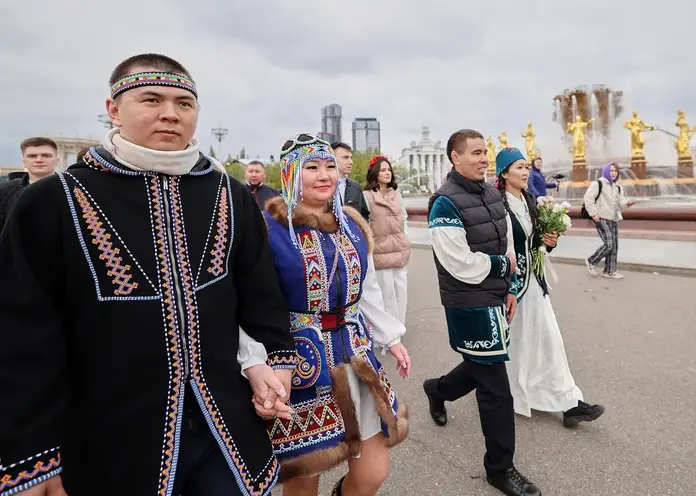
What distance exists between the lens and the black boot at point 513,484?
239 centimetres

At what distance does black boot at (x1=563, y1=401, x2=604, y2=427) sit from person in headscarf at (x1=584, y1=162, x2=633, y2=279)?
17.7 ft

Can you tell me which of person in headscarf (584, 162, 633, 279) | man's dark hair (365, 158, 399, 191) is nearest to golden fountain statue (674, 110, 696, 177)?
person in headscarf (584, 162, 633, 279)

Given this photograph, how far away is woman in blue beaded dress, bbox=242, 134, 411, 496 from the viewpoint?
69.9 inches

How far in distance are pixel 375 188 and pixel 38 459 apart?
420 cm

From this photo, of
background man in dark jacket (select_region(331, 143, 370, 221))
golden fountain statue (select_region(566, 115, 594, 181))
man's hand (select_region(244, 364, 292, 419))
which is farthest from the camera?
golden fountain statue (select_region(566, 115, 594, 181))

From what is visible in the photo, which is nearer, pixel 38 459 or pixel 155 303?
pixel 38 459

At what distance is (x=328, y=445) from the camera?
1.78m

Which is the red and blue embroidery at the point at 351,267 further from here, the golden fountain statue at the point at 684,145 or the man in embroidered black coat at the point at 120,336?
the golden fountain statue at the point at 684,145

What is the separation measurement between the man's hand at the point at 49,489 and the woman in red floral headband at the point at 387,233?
381cm

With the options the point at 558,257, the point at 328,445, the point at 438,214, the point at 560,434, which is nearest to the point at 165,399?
the point at 328,445

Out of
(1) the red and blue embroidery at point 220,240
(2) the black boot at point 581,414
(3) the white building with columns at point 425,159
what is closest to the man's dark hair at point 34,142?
(1) the red and blue embroidery at point 220,240

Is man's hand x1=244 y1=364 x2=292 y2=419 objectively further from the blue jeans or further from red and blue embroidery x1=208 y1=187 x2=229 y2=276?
red and blue embroidery x1=208 y1=187 x2=229 y2=276

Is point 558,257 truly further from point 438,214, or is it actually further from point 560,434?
point 438,214

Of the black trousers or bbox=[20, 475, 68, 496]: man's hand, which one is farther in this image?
the black trousers
